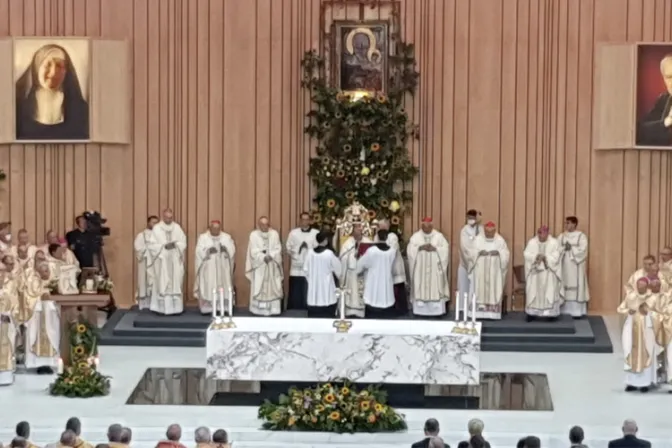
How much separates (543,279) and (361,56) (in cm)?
397

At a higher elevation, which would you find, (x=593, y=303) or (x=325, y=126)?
(x=325, y=126)

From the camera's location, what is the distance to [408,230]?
23.2 m

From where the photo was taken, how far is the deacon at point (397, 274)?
21.9 meters

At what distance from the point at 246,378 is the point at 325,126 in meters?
5.75

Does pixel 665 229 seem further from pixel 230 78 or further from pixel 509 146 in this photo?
pixel 230 78

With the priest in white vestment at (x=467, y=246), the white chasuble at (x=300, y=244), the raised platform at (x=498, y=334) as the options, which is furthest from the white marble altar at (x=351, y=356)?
the white chasuble at (x=300, y=244)

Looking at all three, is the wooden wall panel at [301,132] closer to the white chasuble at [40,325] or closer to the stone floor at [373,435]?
the stone floor at [373,435]

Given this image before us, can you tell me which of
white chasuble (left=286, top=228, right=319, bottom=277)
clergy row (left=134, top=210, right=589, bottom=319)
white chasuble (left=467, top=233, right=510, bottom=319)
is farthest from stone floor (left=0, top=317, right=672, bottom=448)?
white chasuble (left=286, top=228, right=319, bottom=277)

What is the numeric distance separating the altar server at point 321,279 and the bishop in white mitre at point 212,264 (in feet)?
4.29

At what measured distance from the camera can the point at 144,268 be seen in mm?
22375

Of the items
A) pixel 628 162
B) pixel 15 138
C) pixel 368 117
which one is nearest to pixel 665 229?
pixel 628 162

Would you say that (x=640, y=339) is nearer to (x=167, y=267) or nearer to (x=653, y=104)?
(x=653, y=104)

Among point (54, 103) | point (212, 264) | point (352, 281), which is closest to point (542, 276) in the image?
point (352, 281)

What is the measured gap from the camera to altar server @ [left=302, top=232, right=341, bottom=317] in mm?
21406
